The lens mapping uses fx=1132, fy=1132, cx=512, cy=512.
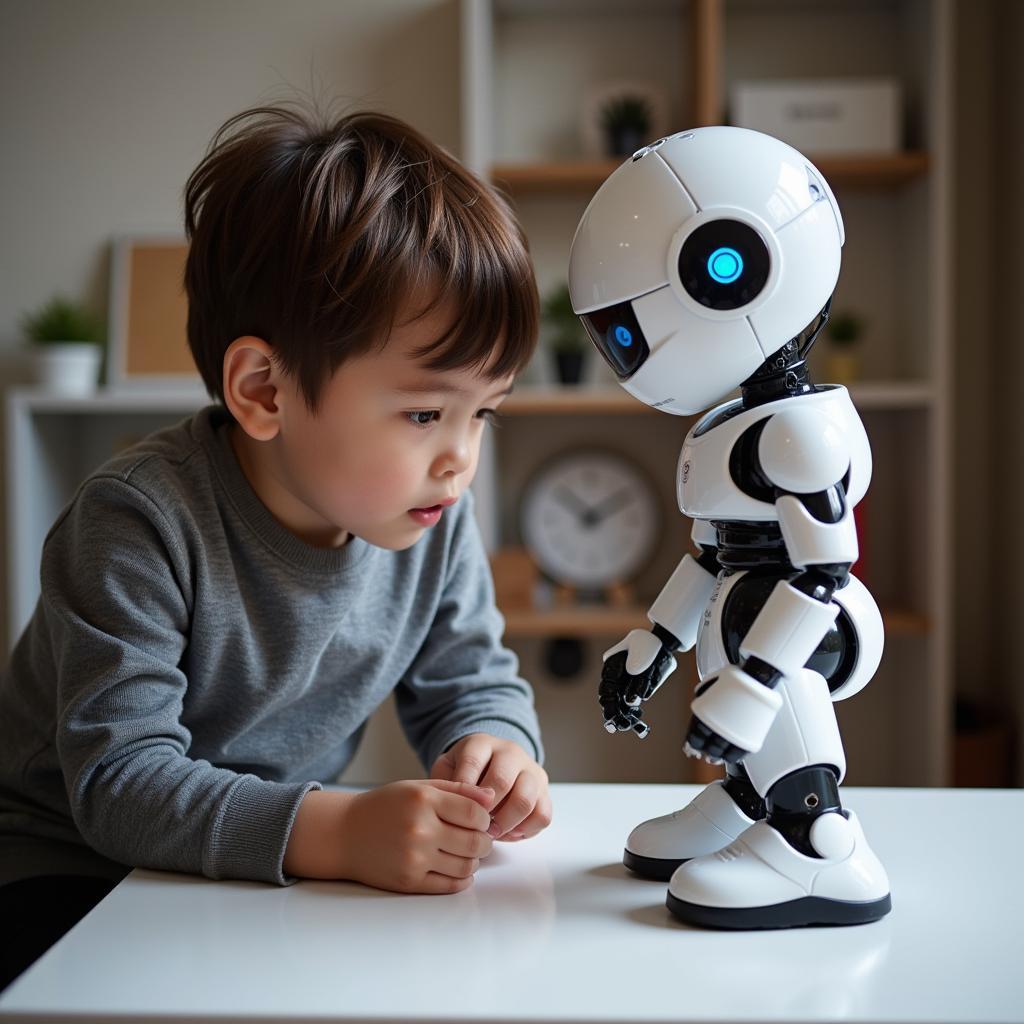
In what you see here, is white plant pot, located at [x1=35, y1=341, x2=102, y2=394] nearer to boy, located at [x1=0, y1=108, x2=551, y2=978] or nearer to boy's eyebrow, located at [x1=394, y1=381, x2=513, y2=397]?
boy, located at [x1=0, y1=108, x2=551, y2=978]

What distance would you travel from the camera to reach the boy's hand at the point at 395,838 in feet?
2.12

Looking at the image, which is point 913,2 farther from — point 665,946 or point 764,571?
point 665,946

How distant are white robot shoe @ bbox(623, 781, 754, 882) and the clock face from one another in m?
1.67

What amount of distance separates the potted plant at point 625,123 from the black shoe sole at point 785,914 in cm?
→ 182

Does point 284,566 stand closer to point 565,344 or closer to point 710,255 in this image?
point 710,255

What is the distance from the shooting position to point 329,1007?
493 millimetres

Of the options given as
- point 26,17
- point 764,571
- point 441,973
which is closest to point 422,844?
point 441,973

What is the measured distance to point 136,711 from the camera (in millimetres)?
737

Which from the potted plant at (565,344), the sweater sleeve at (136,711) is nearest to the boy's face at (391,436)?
the sweater sleeve at (136,711)

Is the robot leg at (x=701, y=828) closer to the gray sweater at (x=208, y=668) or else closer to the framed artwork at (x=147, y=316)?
the gray sweater at (x=208, y=668)

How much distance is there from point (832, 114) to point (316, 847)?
190cm

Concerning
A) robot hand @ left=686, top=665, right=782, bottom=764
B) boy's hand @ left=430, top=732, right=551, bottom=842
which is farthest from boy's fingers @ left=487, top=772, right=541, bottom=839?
robot hand @ left=686, top=665, right=782, bottom=764

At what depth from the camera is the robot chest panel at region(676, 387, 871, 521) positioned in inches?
24.0

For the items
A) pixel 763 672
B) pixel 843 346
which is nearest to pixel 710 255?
pixel 763 672
